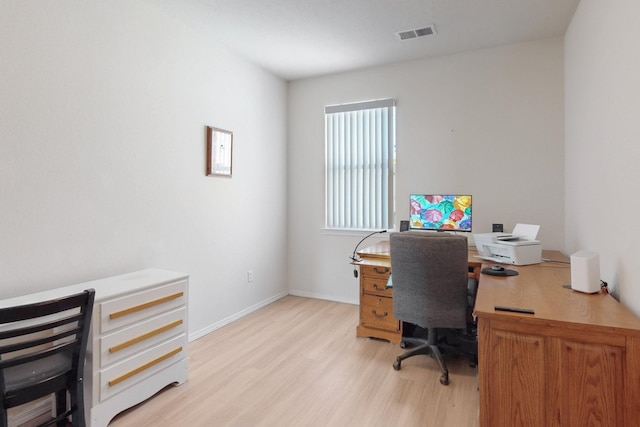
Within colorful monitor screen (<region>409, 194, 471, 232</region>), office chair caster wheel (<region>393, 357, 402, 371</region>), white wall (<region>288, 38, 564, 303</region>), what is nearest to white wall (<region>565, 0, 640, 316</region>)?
white wall (<region>288, 38, 564, 303</region>)

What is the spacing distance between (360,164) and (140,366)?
292cm

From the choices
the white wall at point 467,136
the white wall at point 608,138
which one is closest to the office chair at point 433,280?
the white wall at point 608,138

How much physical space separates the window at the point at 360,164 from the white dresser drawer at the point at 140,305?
7.38ft

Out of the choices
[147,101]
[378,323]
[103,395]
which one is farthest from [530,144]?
[103,395]

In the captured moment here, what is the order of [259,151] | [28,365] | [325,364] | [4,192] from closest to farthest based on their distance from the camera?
[28,365] < [4,192] < [325,364] < [259,151]

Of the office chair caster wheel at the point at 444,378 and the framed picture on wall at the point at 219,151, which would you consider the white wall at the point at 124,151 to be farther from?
A: the office chair caster wheel at the point at 444,378

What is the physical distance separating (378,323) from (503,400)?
157 centimetres

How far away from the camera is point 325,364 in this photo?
2566 mm

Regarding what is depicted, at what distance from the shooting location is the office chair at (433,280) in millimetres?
2195

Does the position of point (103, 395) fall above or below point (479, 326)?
below

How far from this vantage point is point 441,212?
125 inches

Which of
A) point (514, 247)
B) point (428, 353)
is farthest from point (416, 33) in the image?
point (428, 353)

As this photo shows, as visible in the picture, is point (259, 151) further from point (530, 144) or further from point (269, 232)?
point (530, 144)

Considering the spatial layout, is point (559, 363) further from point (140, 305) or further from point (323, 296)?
point (323, 296)
